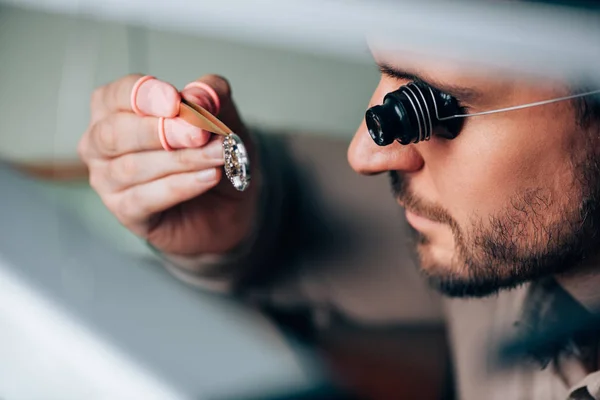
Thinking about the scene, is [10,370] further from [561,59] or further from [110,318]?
[561,59]

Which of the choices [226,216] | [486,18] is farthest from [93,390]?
[486,18]

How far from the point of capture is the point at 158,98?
519 millimetres

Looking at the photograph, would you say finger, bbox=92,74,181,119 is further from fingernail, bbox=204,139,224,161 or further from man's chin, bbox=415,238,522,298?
man's chin, bbox=415,238,522,298

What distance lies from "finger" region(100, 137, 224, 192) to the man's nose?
12 centimetres

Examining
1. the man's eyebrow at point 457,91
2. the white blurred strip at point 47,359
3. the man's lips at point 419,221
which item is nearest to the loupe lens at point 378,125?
the man's eyebrow at point 457,91

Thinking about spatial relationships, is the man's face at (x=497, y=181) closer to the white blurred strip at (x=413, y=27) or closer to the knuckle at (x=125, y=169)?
the white blurred strip at (x=413, y=27)

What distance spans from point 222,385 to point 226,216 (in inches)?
7.1

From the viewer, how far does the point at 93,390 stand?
2.08 ft

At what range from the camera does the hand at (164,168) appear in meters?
0.52

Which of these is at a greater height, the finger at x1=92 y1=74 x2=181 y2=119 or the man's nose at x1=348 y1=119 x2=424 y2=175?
the finger at x1=92 y1=74 x2=181 y2=119

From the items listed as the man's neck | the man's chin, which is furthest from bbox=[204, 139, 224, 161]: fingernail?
the man's neck

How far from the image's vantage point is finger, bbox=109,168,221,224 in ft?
1.80

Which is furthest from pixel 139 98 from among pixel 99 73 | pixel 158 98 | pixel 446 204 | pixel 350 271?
pixel 350 271

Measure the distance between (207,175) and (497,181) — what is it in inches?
9.0
